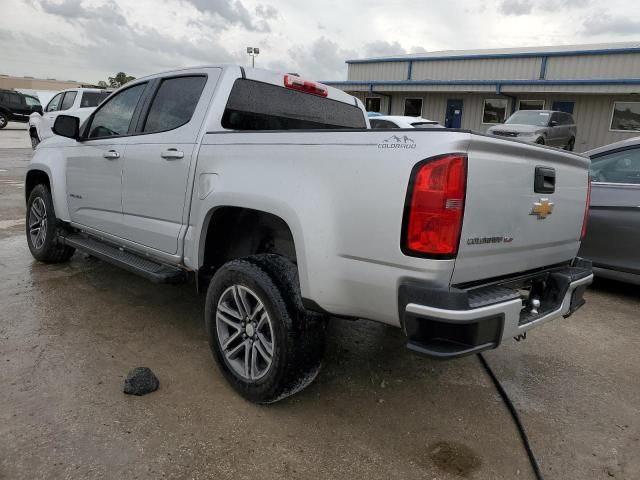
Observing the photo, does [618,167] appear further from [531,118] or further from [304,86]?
[531,118]

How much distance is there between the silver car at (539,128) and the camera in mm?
13852

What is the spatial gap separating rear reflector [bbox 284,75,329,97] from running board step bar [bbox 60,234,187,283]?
1.58m

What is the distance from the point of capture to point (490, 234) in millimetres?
2240

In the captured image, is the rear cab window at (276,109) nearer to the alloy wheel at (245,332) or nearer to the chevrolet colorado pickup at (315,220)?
the chevrolet colorado pickup at (315,220)

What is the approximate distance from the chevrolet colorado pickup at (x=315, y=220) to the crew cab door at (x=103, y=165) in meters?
0.03

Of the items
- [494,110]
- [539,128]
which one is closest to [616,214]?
[539,128]

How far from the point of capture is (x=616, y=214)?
4.70m

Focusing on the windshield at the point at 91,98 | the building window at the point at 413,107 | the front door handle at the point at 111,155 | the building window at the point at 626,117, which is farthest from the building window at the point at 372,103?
the front door handle at the point at 111,155

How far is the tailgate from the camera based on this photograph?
2137mm

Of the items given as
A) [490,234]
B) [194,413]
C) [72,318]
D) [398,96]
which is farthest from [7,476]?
[398,96]

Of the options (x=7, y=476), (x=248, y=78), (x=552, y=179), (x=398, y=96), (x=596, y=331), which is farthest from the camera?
(x=398, y=96)

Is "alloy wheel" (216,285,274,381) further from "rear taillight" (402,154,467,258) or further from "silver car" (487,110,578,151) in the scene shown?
"silver car" (487,110,578,151)

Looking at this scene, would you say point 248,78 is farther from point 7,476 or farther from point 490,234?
point 7,476

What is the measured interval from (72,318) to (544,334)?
3.73m
